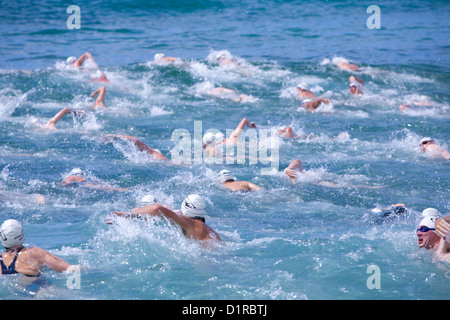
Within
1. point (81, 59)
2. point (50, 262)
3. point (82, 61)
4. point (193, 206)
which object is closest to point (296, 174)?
point (193, 206)

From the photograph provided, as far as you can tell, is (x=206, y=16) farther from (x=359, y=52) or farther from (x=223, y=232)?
(x=223, y=232)

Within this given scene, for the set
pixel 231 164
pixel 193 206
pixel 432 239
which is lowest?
pixel 231 164

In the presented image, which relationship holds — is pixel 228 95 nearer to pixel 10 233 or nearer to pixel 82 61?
pixel 82 61

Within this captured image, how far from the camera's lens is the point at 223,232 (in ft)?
30.4

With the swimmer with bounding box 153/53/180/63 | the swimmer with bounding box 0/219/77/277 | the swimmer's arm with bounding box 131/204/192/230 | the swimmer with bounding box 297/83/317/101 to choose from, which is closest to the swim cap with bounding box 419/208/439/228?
the swimmer's arm with bounding box 131/204/192/230

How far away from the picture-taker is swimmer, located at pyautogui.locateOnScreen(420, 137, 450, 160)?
542 inches

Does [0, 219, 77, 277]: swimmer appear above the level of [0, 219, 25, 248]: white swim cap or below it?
below

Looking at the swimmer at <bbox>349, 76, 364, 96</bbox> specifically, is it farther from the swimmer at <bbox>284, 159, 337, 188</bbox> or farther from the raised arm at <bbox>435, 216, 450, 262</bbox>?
the raised arm at <bbox>435, 216, 450, 262</bbox>

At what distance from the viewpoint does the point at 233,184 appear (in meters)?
11.7

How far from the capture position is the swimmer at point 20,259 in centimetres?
718

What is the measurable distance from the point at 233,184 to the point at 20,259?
208 inches

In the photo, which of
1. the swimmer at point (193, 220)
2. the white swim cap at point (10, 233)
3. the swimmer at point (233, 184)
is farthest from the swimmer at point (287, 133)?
the white swim cap at point (10, 233)

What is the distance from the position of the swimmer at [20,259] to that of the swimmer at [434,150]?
9676mm

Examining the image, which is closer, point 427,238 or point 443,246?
point 443,246
